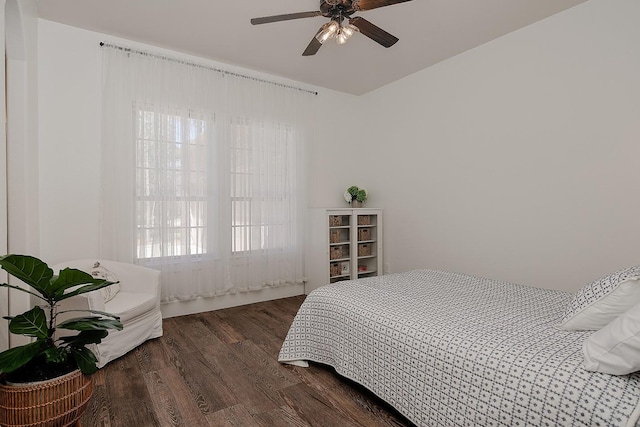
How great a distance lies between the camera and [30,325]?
4.54 ft

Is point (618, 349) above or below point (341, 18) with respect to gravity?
below

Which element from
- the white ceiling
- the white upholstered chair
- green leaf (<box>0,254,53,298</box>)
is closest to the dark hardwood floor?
the white upholstered chair

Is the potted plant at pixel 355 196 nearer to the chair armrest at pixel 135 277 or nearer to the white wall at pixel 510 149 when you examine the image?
the white wall at pixel 510 149

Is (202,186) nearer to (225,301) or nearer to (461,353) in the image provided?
(225,301)

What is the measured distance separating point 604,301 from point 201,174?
10.8 ft

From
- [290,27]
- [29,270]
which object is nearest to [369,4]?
[290,27]

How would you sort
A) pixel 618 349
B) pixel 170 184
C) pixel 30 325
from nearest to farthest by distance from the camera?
1. pixel 618 349
2. pixel 30 325
3. pixel 170 184

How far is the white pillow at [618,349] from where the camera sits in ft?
3.58

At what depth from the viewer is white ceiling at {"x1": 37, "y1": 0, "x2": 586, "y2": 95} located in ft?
8.59

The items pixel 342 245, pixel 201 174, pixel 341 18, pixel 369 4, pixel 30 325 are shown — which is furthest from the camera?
pixel 342 245

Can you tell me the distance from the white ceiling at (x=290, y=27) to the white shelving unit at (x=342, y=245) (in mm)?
1754

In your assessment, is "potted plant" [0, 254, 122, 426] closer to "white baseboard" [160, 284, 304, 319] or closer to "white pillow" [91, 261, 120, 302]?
"white pillow" [91, 261, 120, 302]

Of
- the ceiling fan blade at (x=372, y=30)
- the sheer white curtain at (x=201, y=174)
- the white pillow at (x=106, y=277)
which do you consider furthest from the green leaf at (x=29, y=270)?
the ceiling fan blade at (x=372, y=30)

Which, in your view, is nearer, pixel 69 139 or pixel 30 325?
pixel 30 325
